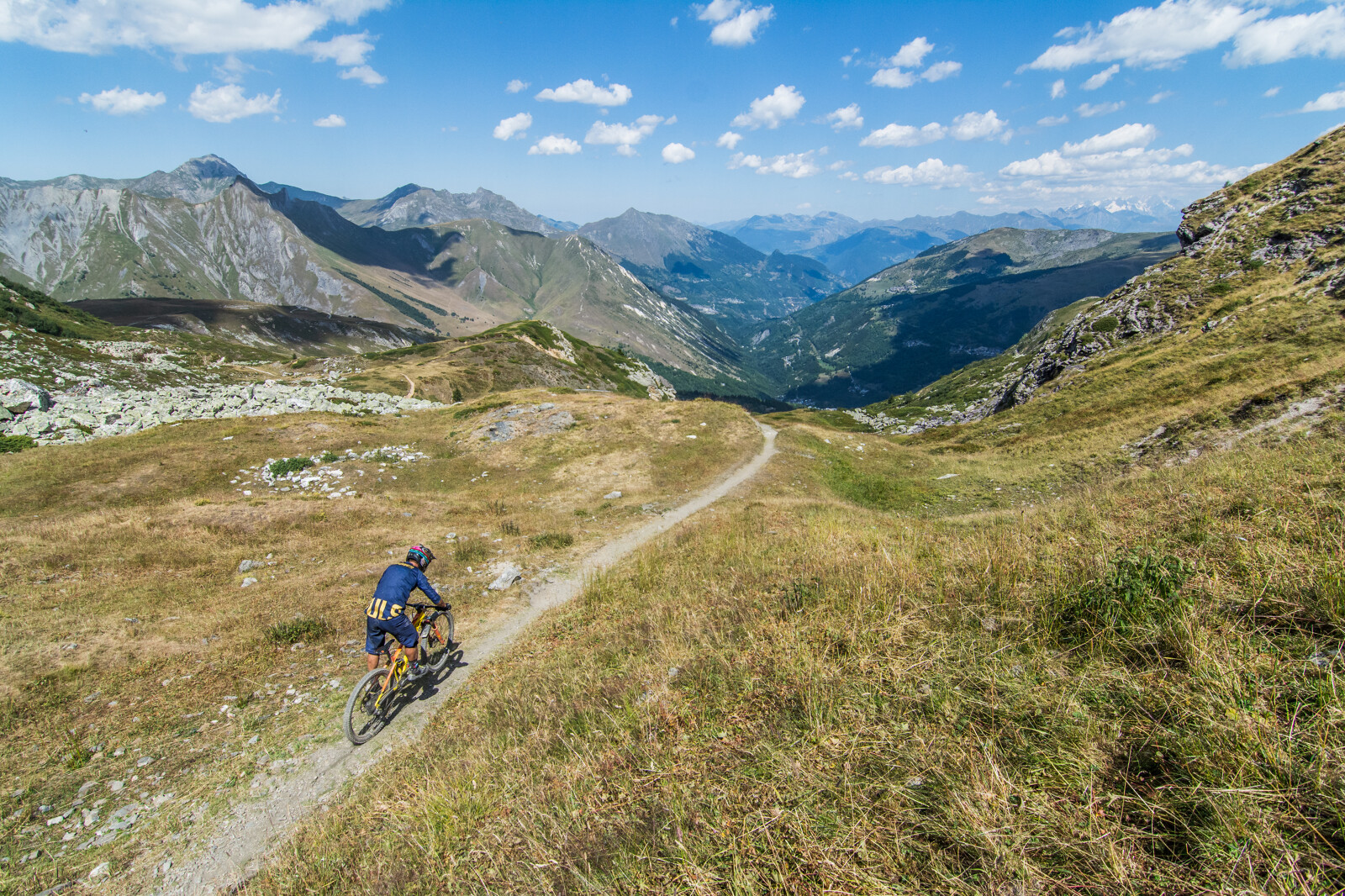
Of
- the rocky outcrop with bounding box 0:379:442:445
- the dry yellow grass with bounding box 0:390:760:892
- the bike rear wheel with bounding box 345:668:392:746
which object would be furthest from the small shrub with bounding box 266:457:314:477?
the bike rear wheel with bounding box 345:668:392:746

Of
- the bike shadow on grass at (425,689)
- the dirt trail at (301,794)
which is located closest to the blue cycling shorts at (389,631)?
the bike shadow on grass at (425,689)

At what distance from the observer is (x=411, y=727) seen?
1028cm

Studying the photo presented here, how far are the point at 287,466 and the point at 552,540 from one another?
22397mm

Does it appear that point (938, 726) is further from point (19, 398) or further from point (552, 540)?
point (19, 398)

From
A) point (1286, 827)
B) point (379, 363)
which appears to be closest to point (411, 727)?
point (1286, 827)

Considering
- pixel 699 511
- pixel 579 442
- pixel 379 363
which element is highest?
pixel 379 363

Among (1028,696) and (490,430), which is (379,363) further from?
(1028,696)

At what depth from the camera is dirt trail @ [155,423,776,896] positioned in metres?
7.09

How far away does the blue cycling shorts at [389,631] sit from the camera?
10.6m

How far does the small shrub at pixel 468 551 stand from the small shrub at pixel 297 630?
201 inches

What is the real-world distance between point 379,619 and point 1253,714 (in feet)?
41.4

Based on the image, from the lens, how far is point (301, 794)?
862 cm

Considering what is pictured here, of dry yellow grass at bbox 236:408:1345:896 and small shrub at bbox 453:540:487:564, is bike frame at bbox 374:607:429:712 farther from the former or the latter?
small shrub at bbox 453:540:487:564

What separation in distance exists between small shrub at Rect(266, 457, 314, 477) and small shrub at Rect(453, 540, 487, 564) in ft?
63.1
